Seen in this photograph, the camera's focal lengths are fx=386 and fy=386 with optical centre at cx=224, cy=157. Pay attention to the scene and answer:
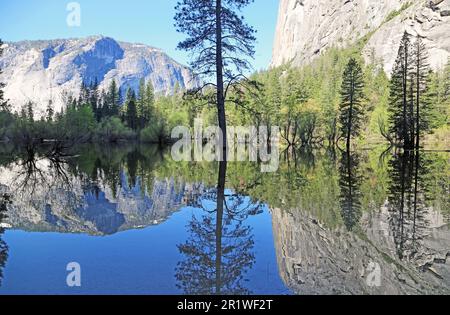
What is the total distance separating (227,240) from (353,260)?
4.97 feet

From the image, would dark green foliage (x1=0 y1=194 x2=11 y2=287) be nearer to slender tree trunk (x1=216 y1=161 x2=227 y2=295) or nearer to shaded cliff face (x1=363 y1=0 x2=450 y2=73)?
slender tree trunk (x1=216 y1=161 x2=227 y2=295)

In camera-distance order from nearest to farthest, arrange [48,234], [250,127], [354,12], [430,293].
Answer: [430,293], [48,234], [250,127], [354,12]

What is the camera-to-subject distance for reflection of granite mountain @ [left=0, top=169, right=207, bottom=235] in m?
5.70

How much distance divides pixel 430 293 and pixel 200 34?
1367 cm

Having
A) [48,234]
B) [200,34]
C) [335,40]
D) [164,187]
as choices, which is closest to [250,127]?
[200,34]

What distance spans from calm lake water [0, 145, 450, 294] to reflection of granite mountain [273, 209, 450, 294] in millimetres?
12

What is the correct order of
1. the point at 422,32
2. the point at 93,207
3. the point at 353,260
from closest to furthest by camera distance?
the point at 353,260 < the point at 93,207 < the point at 422,32

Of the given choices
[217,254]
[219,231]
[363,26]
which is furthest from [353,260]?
[363,26]

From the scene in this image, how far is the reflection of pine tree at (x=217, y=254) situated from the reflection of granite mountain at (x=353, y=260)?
1.38 ft

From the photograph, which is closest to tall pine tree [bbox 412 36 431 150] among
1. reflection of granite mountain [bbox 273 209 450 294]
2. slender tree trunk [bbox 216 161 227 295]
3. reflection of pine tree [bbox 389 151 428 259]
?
reflection of pine tree [bbox 389 151 428 259]

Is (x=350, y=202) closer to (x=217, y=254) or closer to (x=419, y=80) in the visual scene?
(x=217, y=254)

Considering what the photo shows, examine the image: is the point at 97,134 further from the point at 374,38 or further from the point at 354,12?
the point at 354,12

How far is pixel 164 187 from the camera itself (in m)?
9.61

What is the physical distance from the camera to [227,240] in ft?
15.6
